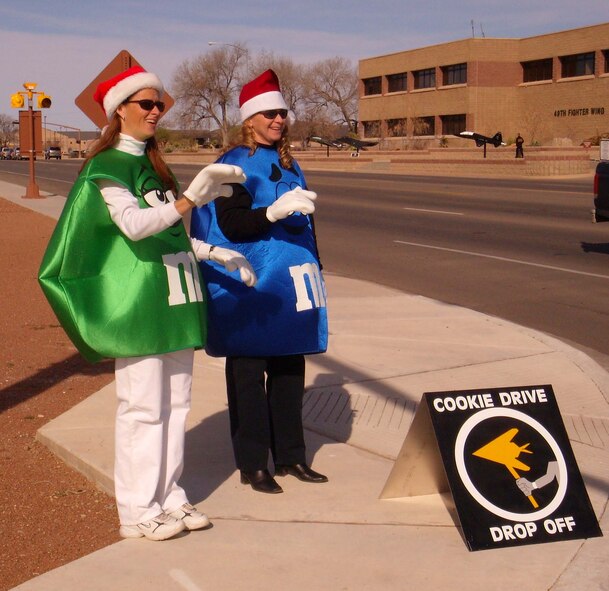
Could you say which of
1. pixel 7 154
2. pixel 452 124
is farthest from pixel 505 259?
pixel 7 154

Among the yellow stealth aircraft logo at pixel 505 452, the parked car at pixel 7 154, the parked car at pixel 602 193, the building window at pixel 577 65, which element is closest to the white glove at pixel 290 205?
the yellow stealth aircraft logo at pixel 505 452

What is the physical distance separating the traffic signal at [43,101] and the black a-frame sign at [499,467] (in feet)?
79.7

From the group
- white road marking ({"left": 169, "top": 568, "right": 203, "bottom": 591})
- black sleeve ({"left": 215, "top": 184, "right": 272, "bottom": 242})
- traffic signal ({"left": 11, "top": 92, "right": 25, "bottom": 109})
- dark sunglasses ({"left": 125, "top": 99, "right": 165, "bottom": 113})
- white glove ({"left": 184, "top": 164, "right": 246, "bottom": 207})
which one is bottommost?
white road marking ({"left": 169, "top": 568, "right": 203, "bottom": 591})

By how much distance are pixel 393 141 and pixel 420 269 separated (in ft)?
201

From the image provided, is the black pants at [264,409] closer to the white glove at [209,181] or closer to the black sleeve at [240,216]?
the black sleeve at [240,216]

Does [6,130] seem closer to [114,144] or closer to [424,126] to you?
[424,126]

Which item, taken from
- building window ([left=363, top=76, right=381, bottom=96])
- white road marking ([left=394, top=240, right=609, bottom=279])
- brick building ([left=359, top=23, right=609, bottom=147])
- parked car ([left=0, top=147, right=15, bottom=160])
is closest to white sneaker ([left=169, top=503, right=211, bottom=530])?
white road marking ([left=394, top=240, right=609, bottom=279])

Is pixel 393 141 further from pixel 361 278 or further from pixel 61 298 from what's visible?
pixel 61 298

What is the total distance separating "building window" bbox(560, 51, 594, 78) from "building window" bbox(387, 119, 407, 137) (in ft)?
48.7

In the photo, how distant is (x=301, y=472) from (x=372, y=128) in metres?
81.6

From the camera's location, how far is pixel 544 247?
50.5 feet

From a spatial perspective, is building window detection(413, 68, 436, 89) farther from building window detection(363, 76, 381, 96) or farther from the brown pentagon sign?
the brown pentagon sign

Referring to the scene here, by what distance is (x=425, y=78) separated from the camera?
78.9m

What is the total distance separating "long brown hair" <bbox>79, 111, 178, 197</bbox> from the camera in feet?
13.5
